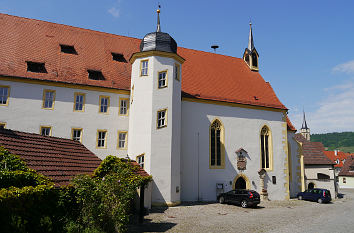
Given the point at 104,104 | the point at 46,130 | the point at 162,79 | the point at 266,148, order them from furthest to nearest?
the point at 266,148
the point at 104,104
the point at 162,79
the point at 46,130

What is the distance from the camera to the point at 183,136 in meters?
19.4

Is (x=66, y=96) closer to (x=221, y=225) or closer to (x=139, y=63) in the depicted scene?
(x=139, y=63)

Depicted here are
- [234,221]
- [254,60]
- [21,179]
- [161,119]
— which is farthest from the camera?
[254,60]

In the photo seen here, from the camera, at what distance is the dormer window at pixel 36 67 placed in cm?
1835

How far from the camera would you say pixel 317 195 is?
22.4m

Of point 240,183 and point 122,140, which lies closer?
point 122,140

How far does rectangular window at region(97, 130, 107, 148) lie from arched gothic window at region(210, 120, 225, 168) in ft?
24.9

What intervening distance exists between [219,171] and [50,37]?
16150 mm

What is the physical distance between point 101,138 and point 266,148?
13.0 meters

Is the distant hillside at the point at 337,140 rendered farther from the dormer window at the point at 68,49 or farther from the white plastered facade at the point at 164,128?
the dormer window at the point at 68,49

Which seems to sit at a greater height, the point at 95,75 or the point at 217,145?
the point at 95,75

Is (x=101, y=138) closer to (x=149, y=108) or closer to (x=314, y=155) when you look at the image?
(x=149, y=108)

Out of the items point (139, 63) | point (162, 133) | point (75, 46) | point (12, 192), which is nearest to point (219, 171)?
point (162, 133)

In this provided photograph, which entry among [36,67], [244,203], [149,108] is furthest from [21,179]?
[244,203]
